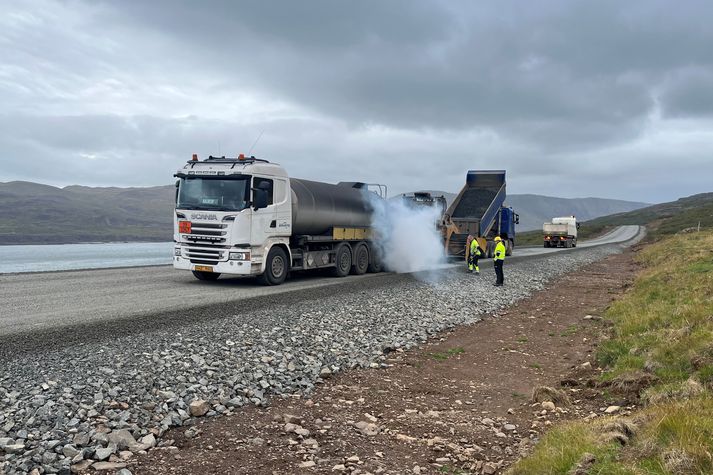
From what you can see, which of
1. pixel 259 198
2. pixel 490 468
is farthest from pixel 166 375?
pixel 259 198

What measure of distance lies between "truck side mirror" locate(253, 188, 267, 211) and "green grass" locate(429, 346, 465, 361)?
8214 millimetres

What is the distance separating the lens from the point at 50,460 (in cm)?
499

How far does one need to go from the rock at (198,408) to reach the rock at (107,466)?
1377 mm

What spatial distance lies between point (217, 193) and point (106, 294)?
4.51 meters

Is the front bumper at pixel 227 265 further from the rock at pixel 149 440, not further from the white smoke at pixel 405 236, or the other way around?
the rock at pixel 149 440

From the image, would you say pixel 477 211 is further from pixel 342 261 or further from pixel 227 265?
pixel 227 265

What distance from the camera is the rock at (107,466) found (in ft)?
16.5

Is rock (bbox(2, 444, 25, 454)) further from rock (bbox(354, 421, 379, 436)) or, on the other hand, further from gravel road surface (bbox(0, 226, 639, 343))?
gravel road surface (bbox(0, 226, 639, 343))

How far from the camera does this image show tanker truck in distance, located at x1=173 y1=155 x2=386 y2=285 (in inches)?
634

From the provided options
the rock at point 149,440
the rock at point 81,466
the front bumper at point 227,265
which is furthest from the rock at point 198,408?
the front bumper at point 227,265

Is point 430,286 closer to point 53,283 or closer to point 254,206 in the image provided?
point 254,206

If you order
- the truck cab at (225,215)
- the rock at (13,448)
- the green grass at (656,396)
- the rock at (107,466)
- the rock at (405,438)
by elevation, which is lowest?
the rock at (405,438)

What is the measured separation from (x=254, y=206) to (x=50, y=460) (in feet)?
38.6

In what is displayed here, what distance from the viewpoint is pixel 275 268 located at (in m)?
17.9
